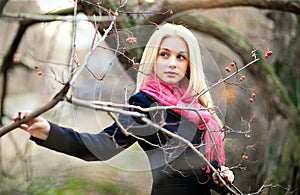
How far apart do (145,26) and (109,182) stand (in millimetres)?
1115

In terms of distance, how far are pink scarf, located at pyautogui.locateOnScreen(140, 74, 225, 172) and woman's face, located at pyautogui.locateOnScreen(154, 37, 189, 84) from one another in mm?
22

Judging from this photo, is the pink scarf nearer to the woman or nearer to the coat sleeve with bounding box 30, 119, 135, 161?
the woman

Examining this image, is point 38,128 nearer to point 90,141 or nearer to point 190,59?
point 90,141

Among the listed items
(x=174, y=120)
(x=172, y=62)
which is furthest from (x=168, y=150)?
(x=172, y=62)

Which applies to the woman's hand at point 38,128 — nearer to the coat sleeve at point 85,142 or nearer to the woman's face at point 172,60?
the coat sleeve at point 85,142

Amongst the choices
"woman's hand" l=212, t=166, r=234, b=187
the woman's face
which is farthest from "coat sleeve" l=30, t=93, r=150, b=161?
"woman's hand" l=212, t=166, r=234, b=187

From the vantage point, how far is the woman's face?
188 centimetres

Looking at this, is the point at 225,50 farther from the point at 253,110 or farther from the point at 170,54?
the point at 170,54

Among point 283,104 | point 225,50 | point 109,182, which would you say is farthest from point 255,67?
point 109,182

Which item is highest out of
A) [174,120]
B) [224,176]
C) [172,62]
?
[172,62]

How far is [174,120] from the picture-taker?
1860 mm

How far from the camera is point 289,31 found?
13.1 feet

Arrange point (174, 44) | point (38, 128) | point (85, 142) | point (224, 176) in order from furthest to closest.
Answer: point (174, 44) < point (224, 176) < point (85, 142) < point (38, 128)

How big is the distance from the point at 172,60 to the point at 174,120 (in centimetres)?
18
